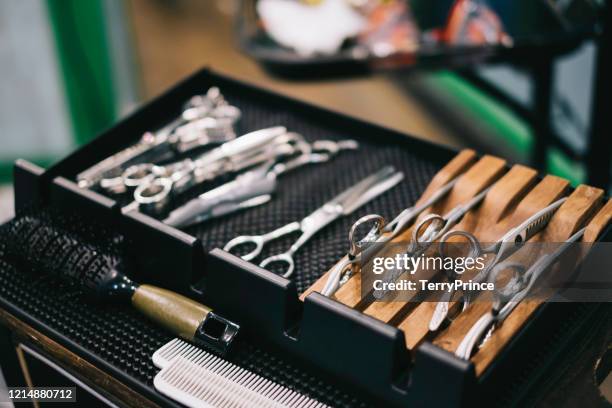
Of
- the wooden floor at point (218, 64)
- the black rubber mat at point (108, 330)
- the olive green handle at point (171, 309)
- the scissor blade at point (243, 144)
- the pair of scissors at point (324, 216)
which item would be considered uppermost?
the scissor blade at point (243, 144)

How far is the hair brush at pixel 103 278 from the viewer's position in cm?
84

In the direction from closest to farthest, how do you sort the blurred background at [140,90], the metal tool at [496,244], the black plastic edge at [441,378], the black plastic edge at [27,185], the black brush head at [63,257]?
the black plastic edge at [441,378]
the metal tool at [496,244]
the black brush head at [63,257]
the black plastic edge at [27,185]
the blurred background at [140,90]

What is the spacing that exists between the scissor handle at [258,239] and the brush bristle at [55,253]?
0.49 feet

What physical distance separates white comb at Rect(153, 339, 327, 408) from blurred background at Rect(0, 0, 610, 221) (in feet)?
3.92

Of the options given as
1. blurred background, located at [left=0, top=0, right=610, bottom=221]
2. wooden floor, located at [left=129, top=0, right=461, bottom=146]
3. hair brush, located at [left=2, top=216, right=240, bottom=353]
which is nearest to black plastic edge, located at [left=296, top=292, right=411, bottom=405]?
hair brush, located at [left=2, top=216, right=240, bottom=353]

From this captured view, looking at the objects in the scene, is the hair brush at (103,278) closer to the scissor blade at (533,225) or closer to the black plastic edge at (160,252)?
the black plastic edge at (160,252)

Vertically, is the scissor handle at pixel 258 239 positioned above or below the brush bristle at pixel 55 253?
below

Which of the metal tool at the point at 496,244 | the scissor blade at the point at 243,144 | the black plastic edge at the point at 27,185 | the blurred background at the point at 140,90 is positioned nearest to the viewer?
the metal tool at the point at 496,244

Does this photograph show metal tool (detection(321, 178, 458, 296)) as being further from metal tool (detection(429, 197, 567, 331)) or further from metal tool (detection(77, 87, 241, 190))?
metal tool (detection(77, 87, 241, 190))

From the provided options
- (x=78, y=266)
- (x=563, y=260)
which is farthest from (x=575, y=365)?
(x=78, y=266)

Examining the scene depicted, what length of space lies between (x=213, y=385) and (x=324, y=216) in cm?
30

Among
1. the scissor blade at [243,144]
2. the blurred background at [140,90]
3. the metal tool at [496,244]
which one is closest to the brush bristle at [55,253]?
the scissor blade at [243,144]

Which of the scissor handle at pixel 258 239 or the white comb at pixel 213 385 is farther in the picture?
the scissor handle at pixel 258 239

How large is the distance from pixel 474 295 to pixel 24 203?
0.60 meters
